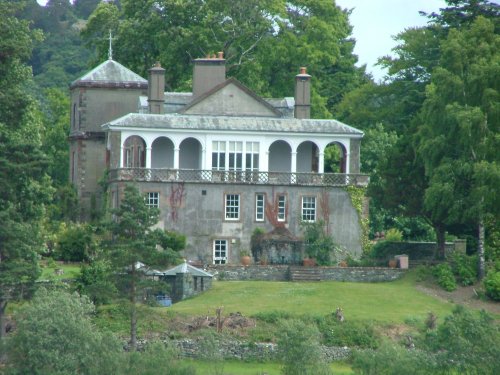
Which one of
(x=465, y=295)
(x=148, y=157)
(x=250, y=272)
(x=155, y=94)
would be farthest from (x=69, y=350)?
(x=155, y=94)

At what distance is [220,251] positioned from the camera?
261ft

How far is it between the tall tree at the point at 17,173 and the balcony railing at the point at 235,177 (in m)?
9.42

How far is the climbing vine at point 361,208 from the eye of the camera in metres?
80.5

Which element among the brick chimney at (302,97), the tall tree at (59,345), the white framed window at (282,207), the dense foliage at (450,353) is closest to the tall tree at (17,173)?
the tall tree at (59,345)

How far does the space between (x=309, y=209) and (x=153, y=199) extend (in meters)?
6.67

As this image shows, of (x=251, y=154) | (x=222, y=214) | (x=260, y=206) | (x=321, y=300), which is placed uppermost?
(x=251, y=154)

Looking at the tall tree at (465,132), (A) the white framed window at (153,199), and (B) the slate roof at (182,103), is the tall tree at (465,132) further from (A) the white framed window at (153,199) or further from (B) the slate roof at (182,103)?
(A) the white framed window at (153,199)

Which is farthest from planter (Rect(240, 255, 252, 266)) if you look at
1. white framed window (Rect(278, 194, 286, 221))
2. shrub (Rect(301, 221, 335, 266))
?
white framed window (Rect(278, 194, 286, 221))

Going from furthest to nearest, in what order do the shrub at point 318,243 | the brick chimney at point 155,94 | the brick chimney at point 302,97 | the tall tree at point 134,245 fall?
the brick chimney at point 302,97 → the brick chimney at point 155,94 → the shrub at point 318,243 → the tall tree at point 134,245

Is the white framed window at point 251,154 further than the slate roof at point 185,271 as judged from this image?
Yes

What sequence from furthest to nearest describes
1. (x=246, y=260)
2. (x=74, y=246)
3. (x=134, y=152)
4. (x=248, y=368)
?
1. (x=134, y=152)
2. (x=246, y=260)
3. (x=74, y=246)
4. (x=248, y=368)

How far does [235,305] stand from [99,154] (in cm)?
2031

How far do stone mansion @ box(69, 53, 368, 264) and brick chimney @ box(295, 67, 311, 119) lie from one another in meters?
0.04

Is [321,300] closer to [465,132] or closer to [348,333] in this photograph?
[348,333]
